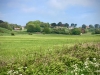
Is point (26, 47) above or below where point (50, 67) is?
below

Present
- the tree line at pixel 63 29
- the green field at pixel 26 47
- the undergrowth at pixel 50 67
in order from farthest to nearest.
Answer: the tree line at pixel 63 29 → the green field at pixel 26 47 → the undergrowth at pixel 50 67

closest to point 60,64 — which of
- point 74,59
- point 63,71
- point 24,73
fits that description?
point 63,71

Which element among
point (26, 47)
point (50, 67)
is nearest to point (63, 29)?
point (26, 47)

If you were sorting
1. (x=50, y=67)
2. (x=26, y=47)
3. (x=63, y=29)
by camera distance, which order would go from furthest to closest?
1. (x=63, y=29)
2. (x=26, y=47)
3. (x=50, y=67)

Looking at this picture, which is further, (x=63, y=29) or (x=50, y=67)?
(x=63, y=29)

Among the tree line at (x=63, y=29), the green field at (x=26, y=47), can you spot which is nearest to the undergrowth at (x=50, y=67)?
the green field at (x=26, y=47)

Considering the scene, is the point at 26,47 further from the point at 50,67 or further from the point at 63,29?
the point at 63,29

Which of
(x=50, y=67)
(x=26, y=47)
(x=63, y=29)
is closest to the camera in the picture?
(x=50, y=67)

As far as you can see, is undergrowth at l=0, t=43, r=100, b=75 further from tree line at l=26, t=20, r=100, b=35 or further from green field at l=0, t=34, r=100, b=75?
tree line at l=26, t=20, r=100, b=35

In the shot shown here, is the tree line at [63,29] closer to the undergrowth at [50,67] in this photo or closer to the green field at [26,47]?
the green field at [26,47]

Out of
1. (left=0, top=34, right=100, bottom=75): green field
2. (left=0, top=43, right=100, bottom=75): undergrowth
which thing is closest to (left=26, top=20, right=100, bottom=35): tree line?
(left=0, top=34, right=100, bottom=75): green field

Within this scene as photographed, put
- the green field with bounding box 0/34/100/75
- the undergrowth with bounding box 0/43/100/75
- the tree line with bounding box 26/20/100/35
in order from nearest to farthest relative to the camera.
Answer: the undergrowth with bounding box 0/43/100/75 → the green field with bounding box 0/34/100/75 → the tree line with bounding box 26/20/100/35

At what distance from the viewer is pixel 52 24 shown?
121m

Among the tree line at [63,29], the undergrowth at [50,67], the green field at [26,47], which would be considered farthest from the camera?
the tree line at [63,29]
